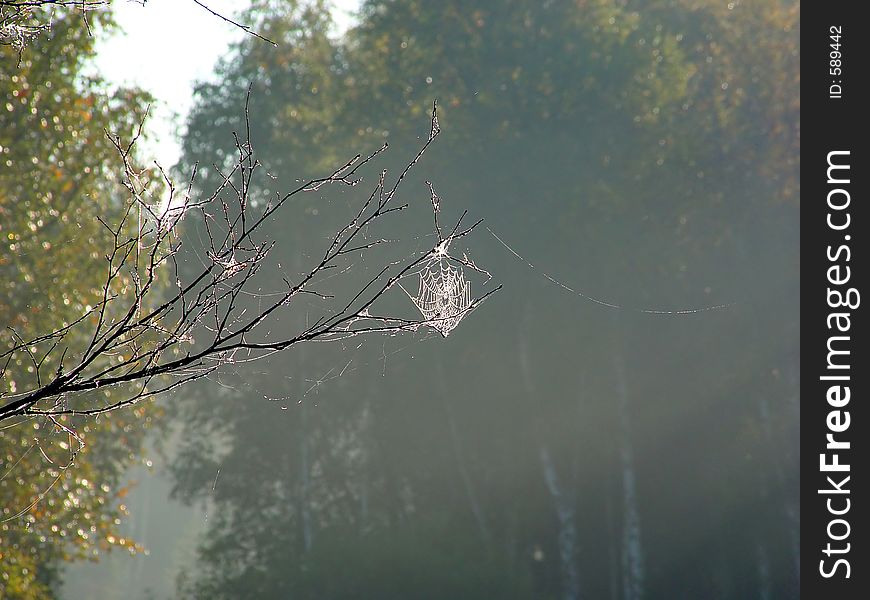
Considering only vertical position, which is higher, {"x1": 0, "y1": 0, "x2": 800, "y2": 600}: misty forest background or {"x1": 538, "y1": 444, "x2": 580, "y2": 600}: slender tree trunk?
{"x1": 0, "y1": 0, "x2": 800, "y2": 600}: misty forest background

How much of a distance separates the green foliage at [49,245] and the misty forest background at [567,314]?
4.73m

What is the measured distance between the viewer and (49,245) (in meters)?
12.3

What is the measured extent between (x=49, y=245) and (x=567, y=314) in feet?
40.2

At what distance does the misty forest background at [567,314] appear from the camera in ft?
66.1

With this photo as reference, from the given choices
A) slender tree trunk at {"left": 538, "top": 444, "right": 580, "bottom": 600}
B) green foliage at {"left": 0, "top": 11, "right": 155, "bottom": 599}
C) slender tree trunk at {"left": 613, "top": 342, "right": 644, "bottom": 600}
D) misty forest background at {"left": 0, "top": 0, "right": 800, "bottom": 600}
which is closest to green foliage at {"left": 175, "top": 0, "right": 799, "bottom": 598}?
misty forest background at {"left": 0, "top": 0, "right": 800, "bottom": 600}

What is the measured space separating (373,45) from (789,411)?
12.4 m

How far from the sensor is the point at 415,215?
21.6 m

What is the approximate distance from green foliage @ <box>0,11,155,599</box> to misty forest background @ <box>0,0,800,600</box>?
4.73m

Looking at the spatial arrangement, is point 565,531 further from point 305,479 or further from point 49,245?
point 49,245

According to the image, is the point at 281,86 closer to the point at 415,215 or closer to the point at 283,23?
the point at 283,23

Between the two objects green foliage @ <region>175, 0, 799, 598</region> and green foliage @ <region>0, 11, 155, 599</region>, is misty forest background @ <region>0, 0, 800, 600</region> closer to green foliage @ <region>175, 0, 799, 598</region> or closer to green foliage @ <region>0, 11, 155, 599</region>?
green foliage @ <region>175, 0, 799, 598</region>

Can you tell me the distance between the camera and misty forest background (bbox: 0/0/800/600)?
2016 cm
